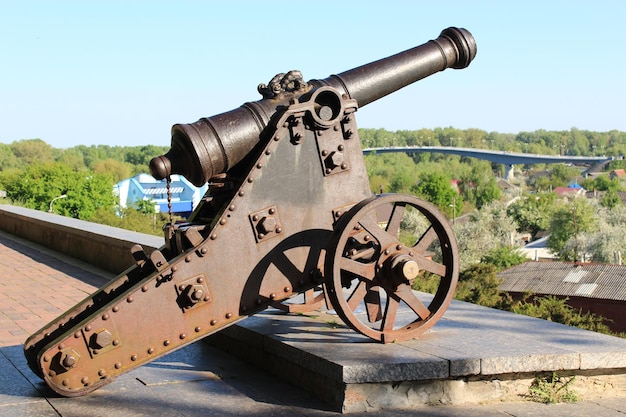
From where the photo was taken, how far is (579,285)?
1384 inches

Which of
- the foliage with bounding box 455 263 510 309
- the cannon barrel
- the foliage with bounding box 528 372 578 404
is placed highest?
the cannon barrel

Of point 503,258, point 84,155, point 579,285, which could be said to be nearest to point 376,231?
point 579,285

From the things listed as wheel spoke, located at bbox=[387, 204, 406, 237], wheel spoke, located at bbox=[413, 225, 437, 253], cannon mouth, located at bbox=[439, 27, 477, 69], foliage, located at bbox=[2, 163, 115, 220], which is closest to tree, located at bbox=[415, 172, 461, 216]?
foliage, located at bbox=[2, 163, 115, 220]

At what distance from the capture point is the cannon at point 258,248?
3580 millimetres

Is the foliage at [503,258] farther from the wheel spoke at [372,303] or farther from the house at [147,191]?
the wheel spoke at [372,303]

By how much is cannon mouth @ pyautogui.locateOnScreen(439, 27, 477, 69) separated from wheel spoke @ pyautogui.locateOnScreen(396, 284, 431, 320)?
154 cm

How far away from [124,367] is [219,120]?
127 centimetres

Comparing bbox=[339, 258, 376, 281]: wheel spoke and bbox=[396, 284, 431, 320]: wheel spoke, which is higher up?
bbox=[339, 258, 376, 281]: wheel spoke

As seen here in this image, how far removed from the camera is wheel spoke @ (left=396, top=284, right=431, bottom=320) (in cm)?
394

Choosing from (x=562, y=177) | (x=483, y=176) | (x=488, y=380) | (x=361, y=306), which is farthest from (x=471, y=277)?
(x=562, y=177)

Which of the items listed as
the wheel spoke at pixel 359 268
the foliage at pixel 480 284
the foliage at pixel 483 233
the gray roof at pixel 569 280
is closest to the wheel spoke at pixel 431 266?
the wheel spoke at pixel 359 268

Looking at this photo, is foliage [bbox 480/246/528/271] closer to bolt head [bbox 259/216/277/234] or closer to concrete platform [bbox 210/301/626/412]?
concrete platform [bbox 210/301/626/412]

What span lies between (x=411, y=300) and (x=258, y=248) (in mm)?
831

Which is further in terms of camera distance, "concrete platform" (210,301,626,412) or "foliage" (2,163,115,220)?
"foliage" (2,163,115,220)
